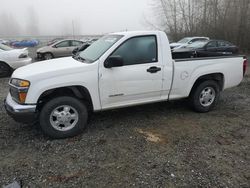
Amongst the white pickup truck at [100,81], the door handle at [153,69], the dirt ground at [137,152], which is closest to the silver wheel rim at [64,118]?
the white pickup truck at [100,81]

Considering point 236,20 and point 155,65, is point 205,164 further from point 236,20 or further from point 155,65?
point 236,20

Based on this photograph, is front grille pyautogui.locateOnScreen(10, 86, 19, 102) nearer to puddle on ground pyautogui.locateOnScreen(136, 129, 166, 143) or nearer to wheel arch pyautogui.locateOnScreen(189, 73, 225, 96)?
puddle on ground pyautogui.locateOnScreen(136, 129, 166, 143)

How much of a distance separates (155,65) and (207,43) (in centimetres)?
1128

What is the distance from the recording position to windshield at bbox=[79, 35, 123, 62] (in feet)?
14.1

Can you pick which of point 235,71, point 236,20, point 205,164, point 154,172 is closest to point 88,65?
point 154,172

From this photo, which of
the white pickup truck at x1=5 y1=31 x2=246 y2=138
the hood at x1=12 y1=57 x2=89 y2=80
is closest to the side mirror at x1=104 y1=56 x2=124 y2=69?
the white pickup truck at x1=5 y1=31 x2=246 y2=138

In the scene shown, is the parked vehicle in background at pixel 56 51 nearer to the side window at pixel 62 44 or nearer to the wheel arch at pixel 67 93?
the side window at pixel 62 44

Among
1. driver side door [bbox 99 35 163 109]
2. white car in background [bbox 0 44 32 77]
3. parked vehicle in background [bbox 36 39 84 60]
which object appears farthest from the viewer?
parked vehicle in background [bbox 36 39 84 60]

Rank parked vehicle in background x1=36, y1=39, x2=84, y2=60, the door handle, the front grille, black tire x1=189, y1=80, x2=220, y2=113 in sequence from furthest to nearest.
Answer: parked vehicle in background x1=36, y1=39, x2=84, y2=60 → black tire x1=189, y1=80, x2=220, y2=113 → the door handle → the front grille

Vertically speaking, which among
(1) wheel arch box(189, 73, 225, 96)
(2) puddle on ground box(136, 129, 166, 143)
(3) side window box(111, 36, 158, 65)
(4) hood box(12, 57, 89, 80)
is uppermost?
(3) side window box(111, 36, 158, 65)

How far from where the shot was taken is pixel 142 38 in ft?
14.8

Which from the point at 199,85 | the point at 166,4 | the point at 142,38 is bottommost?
the point at 199,85

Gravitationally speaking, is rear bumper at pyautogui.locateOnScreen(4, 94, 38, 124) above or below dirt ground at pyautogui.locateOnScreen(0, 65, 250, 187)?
above

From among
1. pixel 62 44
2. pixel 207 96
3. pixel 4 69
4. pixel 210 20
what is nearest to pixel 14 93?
pixel 207 96
